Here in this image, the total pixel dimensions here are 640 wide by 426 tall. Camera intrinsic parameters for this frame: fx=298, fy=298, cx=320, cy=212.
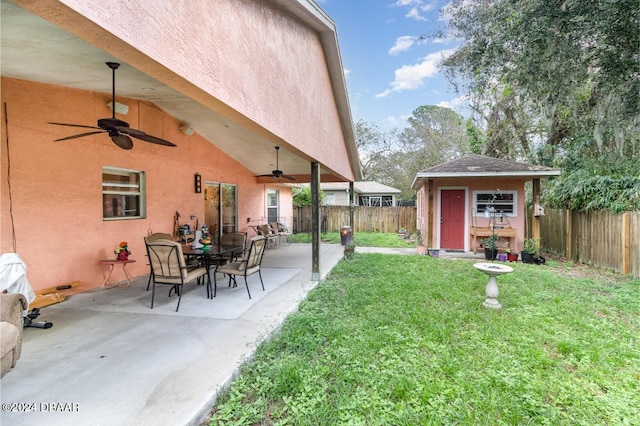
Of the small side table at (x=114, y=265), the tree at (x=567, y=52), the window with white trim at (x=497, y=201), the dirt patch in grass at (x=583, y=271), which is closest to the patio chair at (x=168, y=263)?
the small side table at (x=114, y=265)

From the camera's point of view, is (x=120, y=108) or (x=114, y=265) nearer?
(x=120, y=108)

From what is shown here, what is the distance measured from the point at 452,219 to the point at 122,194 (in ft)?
29.8

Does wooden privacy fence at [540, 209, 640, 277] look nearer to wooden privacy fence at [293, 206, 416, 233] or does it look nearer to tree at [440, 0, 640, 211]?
tree at [440, 0, 640, 211]

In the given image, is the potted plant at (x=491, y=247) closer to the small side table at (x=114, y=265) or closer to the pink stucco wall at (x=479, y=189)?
the pink stucco wall at (x=479, y=189)

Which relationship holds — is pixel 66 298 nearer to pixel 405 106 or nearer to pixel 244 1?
pixel 244 1

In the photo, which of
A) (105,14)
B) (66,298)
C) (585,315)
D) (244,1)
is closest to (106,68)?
(244,1)

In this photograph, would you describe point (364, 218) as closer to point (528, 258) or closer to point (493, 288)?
point (528, 258)

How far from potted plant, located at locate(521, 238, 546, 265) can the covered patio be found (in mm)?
6712

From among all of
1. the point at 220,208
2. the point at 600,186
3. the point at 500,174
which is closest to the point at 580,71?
the point at 500,174

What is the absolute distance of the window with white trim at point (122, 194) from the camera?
5262 mm

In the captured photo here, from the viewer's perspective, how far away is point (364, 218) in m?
16.9

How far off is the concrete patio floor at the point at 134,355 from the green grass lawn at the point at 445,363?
11.4 inches

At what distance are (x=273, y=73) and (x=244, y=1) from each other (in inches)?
32.0

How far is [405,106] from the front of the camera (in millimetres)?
23688
